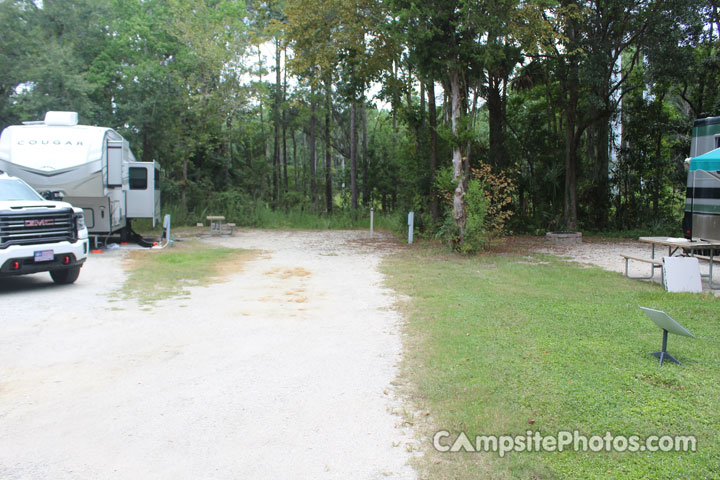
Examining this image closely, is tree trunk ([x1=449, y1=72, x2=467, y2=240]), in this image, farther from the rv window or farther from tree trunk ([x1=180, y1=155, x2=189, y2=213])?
tree trunk ([x1=180, y1=155, x2=189, y2=213])

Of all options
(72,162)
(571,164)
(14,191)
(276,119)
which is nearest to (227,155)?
(276,119)

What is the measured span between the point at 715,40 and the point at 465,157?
8.60m

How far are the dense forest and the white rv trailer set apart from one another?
604 centimetres

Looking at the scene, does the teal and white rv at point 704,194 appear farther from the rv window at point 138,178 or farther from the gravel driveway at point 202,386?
the rv window at point 138,178

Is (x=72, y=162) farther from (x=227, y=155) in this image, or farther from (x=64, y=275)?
(x=227, y=155)

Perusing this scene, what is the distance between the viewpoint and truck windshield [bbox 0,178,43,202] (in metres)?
9.48

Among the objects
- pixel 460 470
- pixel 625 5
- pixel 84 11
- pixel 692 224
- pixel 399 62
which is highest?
pixel 84 11

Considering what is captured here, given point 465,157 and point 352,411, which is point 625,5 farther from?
point 352,411

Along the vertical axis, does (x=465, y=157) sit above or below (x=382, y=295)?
above

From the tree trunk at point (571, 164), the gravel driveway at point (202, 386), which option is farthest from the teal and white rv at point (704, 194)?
the tree trunk at point (571, 164)

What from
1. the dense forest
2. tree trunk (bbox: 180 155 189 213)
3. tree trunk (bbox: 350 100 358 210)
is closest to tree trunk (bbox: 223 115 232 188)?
the dense forest

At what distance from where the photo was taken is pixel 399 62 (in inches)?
680

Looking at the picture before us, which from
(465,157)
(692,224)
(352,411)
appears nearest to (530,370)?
(352,411)

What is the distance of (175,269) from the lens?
1168 centimetres
